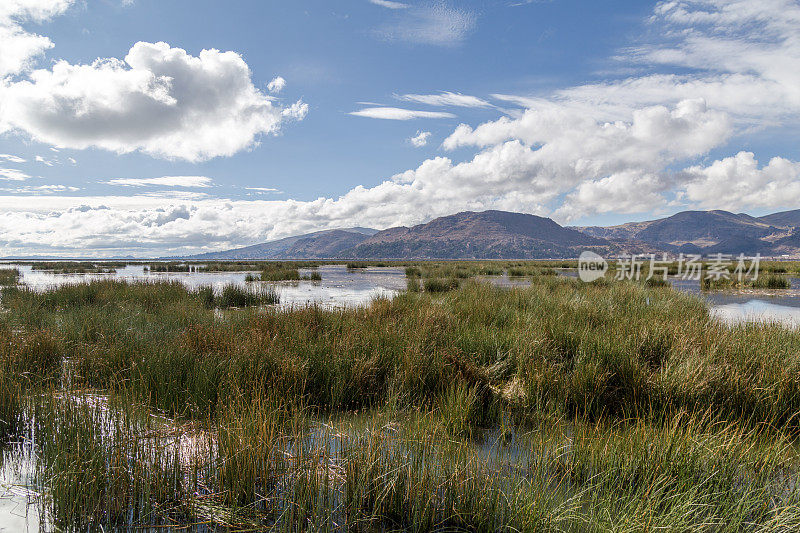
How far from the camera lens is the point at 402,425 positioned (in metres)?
3.49

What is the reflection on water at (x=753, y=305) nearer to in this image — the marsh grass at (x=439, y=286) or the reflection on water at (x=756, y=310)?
the reflection on water at (x=756, y=310)

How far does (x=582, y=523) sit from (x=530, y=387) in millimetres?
2141

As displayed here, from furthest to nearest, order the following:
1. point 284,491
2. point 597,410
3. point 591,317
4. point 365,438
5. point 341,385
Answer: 1. point 591,317
2. point 341,385
3. point 597,410
4. point 365,438
5. point 284,491

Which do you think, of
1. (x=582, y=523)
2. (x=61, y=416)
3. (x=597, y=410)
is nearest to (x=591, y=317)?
(x=597, y=410)

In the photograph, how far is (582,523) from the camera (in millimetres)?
2492

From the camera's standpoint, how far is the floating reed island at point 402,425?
268 centimetres

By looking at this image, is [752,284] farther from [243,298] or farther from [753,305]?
[243,298]

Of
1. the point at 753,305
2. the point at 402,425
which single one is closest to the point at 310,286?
the point at 402,425

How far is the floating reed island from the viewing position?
268cm

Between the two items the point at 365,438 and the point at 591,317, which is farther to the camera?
the point at 591,317

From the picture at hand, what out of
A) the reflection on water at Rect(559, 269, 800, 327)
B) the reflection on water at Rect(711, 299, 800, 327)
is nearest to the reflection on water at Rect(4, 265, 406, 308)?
the reflection on water at Rect(559, 269, 800, 327)

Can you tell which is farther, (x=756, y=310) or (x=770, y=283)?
(x=770, y=283)

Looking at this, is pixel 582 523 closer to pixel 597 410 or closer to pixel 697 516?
pixel 697 516

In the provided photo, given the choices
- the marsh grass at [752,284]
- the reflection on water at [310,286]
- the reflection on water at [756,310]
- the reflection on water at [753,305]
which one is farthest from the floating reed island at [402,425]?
the marsh grass at [752,284]
